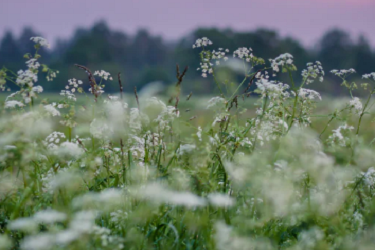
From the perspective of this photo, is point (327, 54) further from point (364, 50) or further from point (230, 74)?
point (230, 74)

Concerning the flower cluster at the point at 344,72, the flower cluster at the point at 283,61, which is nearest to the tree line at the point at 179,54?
the flower cluster at the point at 344,72

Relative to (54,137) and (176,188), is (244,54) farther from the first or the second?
(54,137)

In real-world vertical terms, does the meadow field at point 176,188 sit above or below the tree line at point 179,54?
above

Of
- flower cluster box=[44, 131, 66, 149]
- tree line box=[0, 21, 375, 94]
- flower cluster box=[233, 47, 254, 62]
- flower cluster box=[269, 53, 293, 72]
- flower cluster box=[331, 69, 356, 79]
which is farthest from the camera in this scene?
tree line box=[0, 21, 375, 94]

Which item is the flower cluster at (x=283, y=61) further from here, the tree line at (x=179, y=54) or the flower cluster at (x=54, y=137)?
the tree line at (x=179, y=54)

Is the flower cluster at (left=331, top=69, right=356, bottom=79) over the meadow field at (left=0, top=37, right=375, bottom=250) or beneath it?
over

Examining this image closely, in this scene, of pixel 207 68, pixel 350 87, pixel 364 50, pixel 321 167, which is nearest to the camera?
pixel 321 167

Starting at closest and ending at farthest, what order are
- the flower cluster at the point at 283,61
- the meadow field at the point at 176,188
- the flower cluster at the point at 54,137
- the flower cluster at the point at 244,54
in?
the meadow field at the point at 176,188
the flower cluster at the point at 54,137
the flower cluster at the point at 283,61
the flower cluster at the point at 244,54

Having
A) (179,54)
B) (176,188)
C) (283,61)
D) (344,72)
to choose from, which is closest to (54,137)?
(176,188)

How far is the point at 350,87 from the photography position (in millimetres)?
4016

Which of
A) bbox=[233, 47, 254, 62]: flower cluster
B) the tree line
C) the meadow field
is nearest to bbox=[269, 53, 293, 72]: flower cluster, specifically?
the meadow field

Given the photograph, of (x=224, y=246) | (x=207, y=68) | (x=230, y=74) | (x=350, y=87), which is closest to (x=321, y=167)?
(x=224, y=246)

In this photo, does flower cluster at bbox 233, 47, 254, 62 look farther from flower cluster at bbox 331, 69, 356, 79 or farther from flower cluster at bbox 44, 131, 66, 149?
flower cluster at bbox 44, 131, 66, 149

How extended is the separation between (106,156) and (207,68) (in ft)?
4.17
